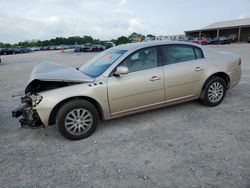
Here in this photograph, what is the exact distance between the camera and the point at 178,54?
4.01 metres

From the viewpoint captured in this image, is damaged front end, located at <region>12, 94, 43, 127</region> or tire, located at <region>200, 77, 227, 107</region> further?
tire, located at <region>200, 77, 227, 107</region>

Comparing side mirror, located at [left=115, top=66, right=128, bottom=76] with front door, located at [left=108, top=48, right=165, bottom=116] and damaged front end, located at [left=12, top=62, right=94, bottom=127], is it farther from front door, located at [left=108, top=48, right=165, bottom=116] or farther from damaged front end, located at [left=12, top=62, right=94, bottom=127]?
damaged front end, located at [left=12, top=62, right=94, bottom=127]

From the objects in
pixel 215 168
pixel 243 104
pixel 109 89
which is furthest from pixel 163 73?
pixel 243 104

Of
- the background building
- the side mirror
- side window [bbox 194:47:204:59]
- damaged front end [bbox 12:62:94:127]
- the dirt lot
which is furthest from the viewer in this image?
the background building

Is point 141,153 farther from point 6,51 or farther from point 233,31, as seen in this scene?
point 233,31

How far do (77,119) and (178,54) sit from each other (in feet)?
7.73

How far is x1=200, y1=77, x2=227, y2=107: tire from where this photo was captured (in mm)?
4231

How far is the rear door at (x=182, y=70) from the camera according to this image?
12.5 ft

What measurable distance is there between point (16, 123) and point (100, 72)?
2.16 meters

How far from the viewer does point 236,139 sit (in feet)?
10.1

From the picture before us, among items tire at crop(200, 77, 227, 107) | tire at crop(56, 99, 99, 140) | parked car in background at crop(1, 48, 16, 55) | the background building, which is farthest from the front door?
the background building

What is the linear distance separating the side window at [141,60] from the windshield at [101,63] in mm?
217

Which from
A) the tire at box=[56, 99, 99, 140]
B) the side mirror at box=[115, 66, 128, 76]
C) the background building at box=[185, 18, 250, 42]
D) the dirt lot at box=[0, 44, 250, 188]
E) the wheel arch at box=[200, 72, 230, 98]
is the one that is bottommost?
the dirt lot at box=[0, 44, 250, 188]

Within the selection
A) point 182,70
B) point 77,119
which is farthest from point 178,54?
point 77,119
